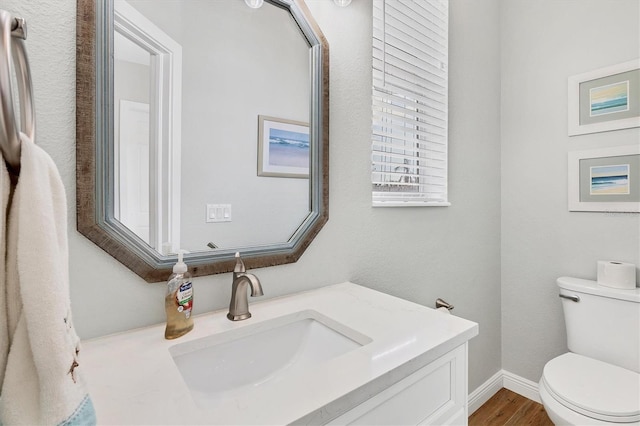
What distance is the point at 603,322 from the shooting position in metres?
1.47

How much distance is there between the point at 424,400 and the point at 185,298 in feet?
1.97

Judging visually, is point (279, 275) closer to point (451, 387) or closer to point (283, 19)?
point (451, 387)

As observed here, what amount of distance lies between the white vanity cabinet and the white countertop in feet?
0.11

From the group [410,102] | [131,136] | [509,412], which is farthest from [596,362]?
[131,136]

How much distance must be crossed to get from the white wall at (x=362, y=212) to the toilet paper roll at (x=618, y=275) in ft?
1.71

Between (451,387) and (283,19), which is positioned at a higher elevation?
(283,19)

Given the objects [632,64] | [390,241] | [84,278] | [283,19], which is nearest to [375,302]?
[390,241]

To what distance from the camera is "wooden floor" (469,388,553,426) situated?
169cm

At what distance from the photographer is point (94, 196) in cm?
71

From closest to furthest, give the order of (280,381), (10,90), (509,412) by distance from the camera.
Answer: (10,90) → (280,381) → (509,412)

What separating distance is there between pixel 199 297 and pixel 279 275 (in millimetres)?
256

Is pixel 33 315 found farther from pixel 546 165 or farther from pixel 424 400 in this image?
pixel 546 165

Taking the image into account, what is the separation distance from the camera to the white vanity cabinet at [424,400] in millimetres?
583

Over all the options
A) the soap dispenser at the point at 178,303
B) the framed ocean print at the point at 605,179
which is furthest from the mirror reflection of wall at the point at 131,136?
the framed ocean print at the point at 605,179
